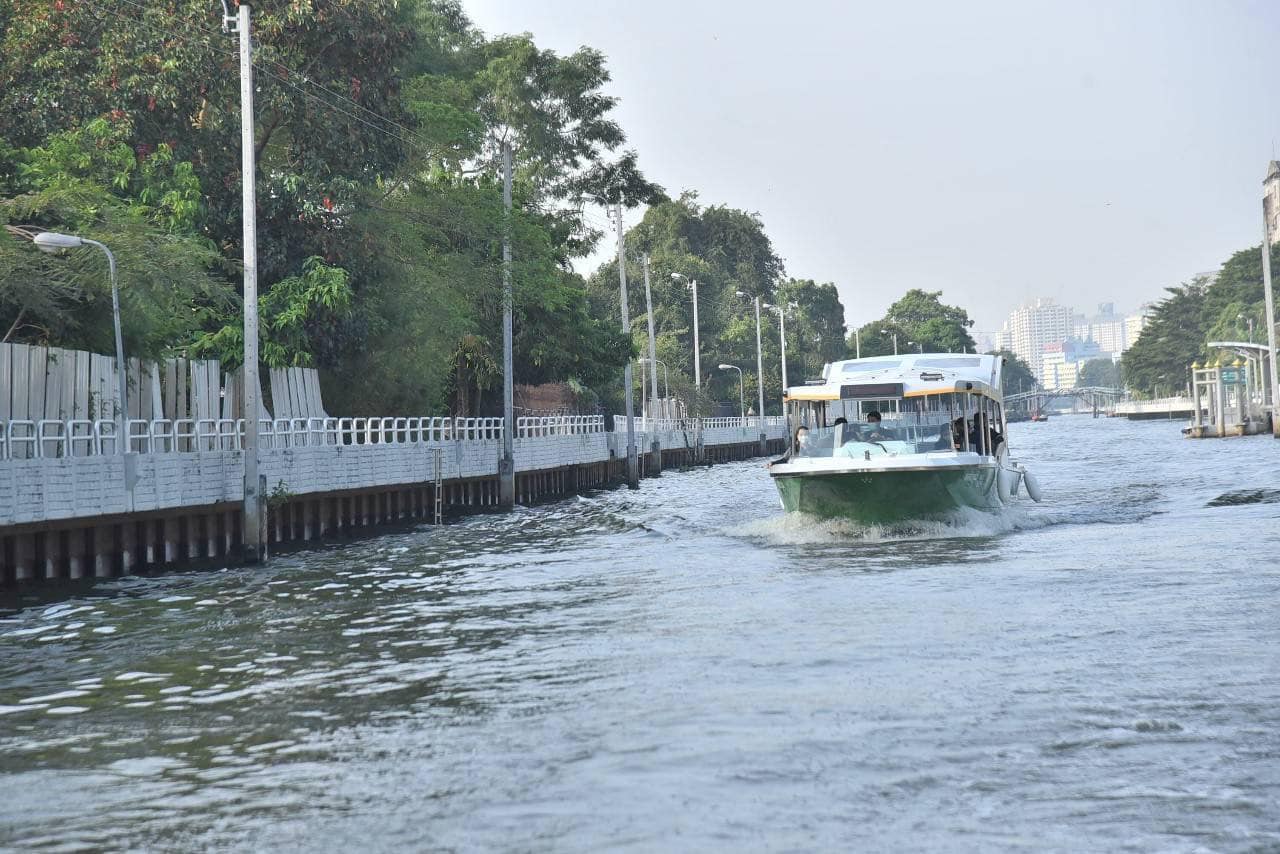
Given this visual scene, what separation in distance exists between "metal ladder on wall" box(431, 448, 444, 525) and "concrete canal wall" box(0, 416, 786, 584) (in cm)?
6

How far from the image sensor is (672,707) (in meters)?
12.1

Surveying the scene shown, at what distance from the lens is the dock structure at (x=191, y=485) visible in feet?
80.9

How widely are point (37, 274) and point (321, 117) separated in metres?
13.2

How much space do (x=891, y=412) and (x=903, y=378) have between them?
2.17 ft

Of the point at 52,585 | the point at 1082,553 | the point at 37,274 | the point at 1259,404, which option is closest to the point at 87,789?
the point at 52,585

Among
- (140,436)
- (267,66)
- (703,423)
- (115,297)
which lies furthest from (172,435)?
(703,423)

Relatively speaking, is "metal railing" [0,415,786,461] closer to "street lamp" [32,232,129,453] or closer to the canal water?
"street lamp" [32,232,129,453]

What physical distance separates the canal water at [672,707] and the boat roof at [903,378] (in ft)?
10.2

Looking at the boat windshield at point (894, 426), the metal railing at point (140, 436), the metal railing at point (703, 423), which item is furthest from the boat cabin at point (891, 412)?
the metal railing at point (703, 423)

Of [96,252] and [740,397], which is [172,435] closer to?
[96,252]

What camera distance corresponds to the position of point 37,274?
101 ft

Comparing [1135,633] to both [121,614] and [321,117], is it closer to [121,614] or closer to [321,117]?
[121,614]

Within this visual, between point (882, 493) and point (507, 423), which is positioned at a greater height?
point (507, 423)

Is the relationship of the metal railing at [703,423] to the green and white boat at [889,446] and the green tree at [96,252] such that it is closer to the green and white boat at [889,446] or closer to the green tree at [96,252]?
the green tree at [96,252]
